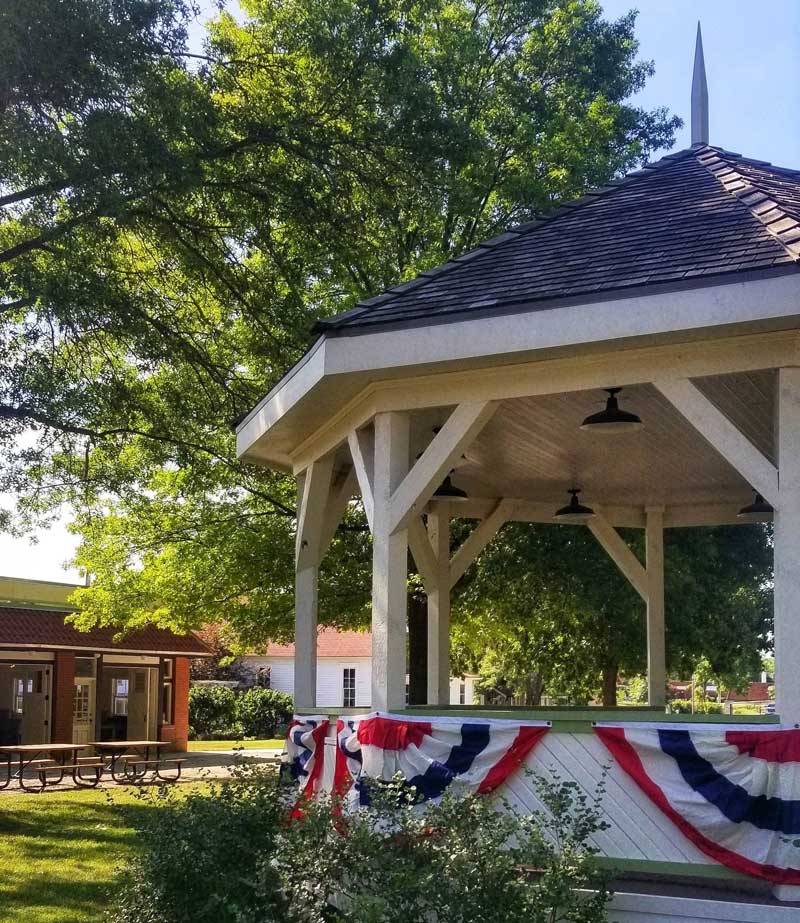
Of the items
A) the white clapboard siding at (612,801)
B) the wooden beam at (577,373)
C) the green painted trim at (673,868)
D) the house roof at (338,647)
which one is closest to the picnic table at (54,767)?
the wooden beam at (577,373)

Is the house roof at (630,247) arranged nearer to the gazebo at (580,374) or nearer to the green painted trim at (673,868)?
the gazebo at (580,374)

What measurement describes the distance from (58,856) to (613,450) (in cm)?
743

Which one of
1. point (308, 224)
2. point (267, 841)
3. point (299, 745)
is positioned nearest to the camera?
point (267, 841)

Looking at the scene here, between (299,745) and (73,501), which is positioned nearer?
(299,745)

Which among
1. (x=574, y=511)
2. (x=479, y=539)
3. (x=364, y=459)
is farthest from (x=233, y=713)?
(x=364, y=459)

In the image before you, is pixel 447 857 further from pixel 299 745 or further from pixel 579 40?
pixel 579 40

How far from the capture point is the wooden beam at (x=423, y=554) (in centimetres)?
1173

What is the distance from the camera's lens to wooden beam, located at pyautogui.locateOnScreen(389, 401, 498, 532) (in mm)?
7699

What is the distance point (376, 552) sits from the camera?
803 cm

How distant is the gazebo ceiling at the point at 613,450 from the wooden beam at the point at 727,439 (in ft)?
4.53

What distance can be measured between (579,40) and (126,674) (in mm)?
22540

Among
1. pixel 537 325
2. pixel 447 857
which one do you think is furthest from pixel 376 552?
pixel 447 857

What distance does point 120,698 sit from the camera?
3503cm

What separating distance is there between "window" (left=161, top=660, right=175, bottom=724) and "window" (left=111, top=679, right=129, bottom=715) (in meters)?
1.10
